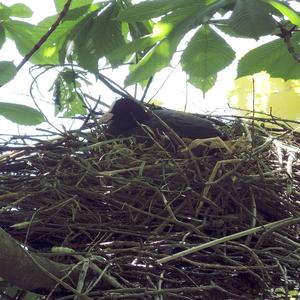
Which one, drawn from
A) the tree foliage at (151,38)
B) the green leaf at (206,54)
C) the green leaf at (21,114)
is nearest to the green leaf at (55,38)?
the tree foliage at (151,38)

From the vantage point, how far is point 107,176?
1119mm

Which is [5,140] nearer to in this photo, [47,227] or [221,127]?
[47,227]

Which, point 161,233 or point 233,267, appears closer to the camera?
point 233,267

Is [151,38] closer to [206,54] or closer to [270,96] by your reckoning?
[206,54]

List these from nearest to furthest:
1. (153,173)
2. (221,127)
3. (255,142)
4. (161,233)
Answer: (161,233) → (153,173) → (255,142) → (221,127)

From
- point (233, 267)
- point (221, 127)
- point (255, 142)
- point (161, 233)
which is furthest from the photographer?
point (221, 127)

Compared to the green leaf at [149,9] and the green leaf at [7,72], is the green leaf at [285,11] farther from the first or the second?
the green leaf at [7,72]

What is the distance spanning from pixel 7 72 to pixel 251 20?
1.54 ft

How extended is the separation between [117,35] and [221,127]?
1.14ft

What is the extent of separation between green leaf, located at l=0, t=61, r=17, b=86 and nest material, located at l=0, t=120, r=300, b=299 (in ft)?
0.54

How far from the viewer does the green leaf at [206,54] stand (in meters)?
1.18

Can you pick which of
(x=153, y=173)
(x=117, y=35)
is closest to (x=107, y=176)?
(x=153, y=173)

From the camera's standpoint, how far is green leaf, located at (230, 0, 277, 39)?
3.01 feet

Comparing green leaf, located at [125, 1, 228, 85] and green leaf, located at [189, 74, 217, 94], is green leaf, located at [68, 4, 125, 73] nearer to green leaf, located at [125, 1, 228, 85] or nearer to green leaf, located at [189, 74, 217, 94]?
green leaf, located at [125, 1, 228, 85]
